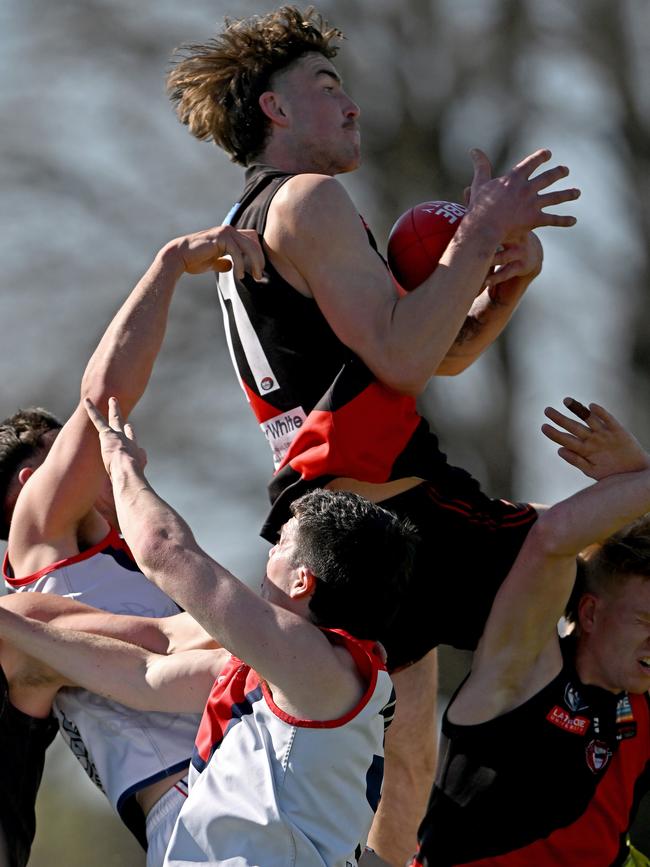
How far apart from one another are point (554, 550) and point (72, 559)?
1.47 meters

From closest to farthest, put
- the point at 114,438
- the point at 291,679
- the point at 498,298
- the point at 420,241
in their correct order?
the point at 291,679 < the point at 114,438 < the point at 420,241 < the point at 498,298

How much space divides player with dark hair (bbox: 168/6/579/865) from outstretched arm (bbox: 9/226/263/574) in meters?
0.17

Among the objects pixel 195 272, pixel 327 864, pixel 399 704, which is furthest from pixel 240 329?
pixel 327 864

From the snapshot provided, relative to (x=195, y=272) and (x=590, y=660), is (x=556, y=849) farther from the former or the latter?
(x=195, y=272)

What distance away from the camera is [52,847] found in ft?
56.4

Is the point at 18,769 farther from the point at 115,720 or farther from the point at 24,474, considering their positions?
the point at 24,474

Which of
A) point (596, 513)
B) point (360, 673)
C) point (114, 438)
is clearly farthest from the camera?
point (596, 513)

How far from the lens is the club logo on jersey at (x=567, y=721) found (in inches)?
199

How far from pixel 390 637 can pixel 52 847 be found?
43.4 feet

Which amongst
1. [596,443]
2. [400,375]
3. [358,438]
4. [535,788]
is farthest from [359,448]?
[535,788]

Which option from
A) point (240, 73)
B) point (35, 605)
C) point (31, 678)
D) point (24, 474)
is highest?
point (240, 73)

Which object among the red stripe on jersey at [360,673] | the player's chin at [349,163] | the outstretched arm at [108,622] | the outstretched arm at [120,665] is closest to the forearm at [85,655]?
the outstretched arm at [120,665]

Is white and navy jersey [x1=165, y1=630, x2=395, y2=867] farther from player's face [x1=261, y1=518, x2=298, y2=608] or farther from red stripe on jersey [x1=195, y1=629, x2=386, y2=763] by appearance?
player's face [x1=261, y1=518, x2=298, y2=608]

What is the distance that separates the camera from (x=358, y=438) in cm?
463
